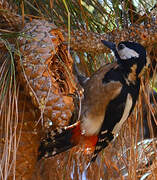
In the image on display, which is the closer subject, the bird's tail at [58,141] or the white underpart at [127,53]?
the bird's tail at [58,141]

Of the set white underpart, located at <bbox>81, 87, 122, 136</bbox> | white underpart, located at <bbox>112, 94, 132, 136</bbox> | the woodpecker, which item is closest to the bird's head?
the woodpecker

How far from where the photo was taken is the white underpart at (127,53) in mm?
1050

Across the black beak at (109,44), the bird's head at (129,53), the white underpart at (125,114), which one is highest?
the black beak at (109,44)

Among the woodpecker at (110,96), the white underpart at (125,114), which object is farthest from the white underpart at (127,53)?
the white underpart at (125,114)

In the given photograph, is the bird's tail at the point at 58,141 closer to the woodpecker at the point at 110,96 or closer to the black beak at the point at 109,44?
the woodpecker at the point at 110,96

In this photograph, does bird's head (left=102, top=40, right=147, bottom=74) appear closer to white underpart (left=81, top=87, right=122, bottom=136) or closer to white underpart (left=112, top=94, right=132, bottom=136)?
white underpart (left=112, top=94, right=132, bottom=136)

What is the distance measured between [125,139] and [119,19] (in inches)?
18.3

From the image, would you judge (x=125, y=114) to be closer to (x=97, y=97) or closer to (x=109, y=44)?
(x=97, y=97)

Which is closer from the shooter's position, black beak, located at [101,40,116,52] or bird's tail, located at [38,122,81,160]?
bird's tail, located at [38,122,81,160]

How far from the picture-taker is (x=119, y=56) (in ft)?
3.71

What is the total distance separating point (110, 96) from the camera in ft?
3.73

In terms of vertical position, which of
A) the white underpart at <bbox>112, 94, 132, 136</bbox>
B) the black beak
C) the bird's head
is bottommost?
the white underpart at <bbox>112, 94, 132, 136</bbox>

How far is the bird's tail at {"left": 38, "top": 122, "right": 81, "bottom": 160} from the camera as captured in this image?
0.89 metres

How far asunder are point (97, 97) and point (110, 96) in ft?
0.16
